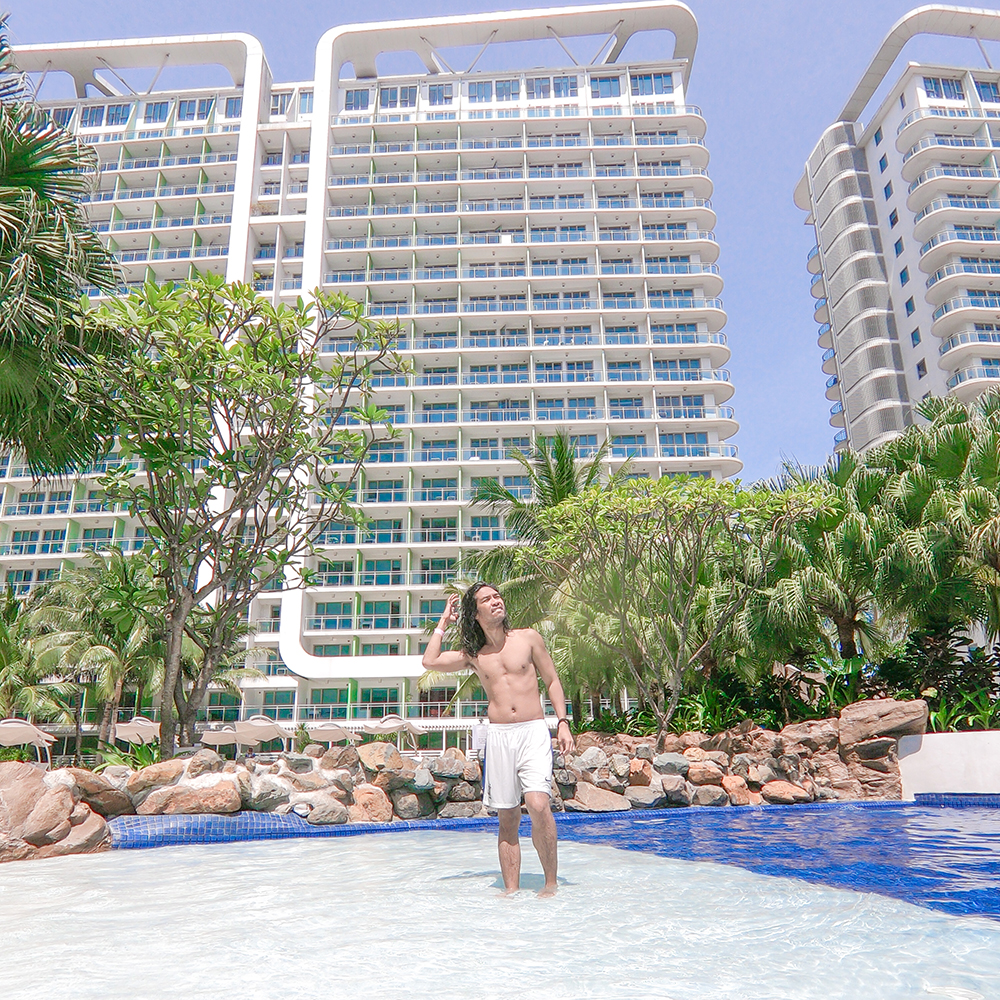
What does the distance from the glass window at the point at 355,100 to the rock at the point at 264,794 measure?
49481 mm

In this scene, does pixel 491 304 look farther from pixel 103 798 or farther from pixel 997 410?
pixel 103 798

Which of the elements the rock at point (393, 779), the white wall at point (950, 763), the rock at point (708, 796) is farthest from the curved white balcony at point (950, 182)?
the rock at point (393, 779)

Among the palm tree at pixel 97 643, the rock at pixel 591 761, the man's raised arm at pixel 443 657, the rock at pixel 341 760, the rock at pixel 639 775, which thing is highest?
the palm tree at pixel 97 643

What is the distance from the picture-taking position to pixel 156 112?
5150 centimetres

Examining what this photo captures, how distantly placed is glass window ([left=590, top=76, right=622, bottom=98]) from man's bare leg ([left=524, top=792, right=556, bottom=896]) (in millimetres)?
53001

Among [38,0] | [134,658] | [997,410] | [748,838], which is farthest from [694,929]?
[134,658]

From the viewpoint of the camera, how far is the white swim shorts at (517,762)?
454 centimetres

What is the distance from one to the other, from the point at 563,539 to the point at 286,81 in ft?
156

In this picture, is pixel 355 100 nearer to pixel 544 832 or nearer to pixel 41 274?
pixel 41 274

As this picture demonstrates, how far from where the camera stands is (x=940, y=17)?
164ft

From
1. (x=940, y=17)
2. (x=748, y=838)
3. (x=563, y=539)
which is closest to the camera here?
(x=748, y=838)

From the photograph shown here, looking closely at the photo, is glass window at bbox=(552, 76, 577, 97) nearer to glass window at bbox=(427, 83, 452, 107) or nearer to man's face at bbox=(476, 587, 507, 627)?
glass window at bbox=(427, 83, 452, 107)

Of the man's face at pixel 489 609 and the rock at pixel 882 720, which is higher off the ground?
the man's face at pixel 489 609

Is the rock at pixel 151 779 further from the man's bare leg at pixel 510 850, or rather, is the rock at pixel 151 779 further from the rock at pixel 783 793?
the rock at pixel 783 793
